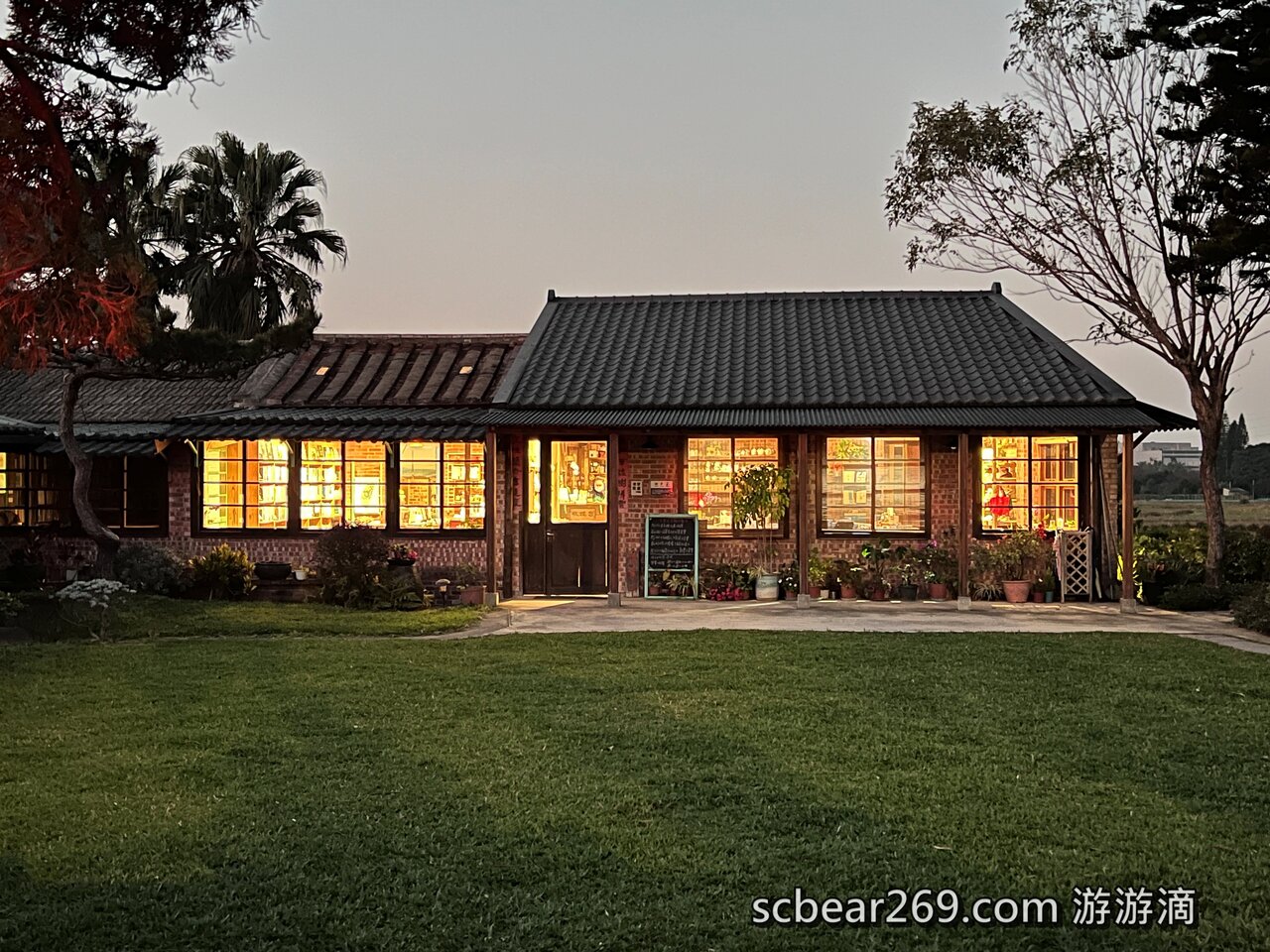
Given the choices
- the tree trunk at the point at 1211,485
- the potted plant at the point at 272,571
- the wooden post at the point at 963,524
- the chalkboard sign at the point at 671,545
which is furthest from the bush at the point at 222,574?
the tree trunk at the point at 1211,485

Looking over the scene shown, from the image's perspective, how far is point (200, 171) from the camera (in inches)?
860

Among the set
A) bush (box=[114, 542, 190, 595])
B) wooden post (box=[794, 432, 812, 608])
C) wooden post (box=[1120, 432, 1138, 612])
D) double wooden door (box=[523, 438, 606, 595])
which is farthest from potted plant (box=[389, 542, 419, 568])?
wooden post (box=[1120, 432, 1138, 612])

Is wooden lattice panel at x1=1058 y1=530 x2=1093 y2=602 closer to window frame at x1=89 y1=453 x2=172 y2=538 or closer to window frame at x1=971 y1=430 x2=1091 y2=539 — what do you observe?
window frame at x1=971 y1=430 x2=1091 y2=539

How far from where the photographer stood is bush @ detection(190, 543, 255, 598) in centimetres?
1591

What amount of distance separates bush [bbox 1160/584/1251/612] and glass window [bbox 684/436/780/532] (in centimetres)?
541

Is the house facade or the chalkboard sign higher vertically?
the house facade

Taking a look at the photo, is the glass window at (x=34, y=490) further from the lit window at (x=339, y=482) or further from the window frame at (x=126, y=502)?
the lit window at (x=339, y=482)

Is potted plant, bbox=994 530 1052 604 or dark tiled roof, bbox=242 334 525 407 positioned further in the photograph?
dark tiled roof, bbox=242 334 525 407

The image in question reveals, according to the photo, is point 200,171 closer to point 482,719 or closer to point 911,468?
point 911,468

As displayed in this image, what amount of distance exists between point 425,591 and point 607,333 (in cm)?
496

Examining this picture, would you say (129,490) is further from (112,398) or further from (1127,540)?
(1127,540)

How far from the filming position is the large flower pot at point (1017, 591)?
15.2 m

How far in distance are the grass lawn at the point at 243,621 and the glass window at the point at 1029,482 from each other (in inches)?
277

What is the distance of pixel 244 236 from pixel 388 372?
550 cm
